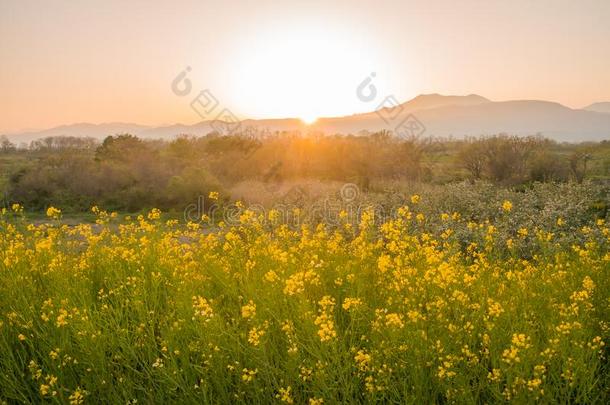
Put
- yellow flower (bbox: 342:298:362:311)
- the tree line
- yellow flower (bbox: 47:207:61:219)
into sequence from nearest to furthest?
yellow flower (bbox: 342:298:362:311) < yellow flower (bbox: 47:207:61:219) < the tree line

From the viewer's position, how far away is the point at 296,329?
3412 mm

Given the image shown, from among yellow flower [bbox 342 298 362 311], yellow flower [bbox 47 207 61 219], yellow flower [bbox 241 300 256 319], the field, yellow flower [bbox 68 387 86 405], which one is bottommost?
yellow flower [bbox 68 387 86 405]

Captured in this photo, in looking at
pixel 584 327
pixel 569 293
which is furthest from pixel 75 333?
pixel 569 293

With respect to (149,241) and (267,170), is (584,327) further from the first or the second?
(267,170)

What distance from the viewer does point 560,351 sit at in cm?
313

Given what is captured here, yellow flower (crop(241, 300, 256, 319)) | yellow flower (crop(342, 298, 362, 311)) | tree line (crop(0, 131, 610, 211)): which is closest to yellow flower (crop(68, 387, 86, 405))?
yellow flower (crop(241, 300, 256, 319))

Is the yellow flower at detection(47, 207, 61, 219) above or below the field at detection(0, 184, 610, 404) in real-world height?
above

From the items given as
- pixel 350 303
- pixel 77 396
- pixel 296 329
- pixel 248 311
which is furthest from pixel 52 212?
pixel 350 303

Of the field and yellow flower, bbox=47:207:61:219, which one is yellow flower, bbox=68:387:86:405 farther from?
yellow flower, bbox=47:207:61:219

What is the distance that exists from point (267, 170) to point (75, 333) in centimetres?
1975

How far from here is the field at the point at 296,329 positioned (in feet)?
10.3

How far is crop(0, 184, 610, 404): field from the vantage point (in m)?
3.13

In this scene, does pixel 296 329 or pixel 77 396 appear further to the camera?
pixel 296 329

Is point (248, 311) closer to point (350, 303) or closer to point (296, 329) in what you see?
point (296, 329)
